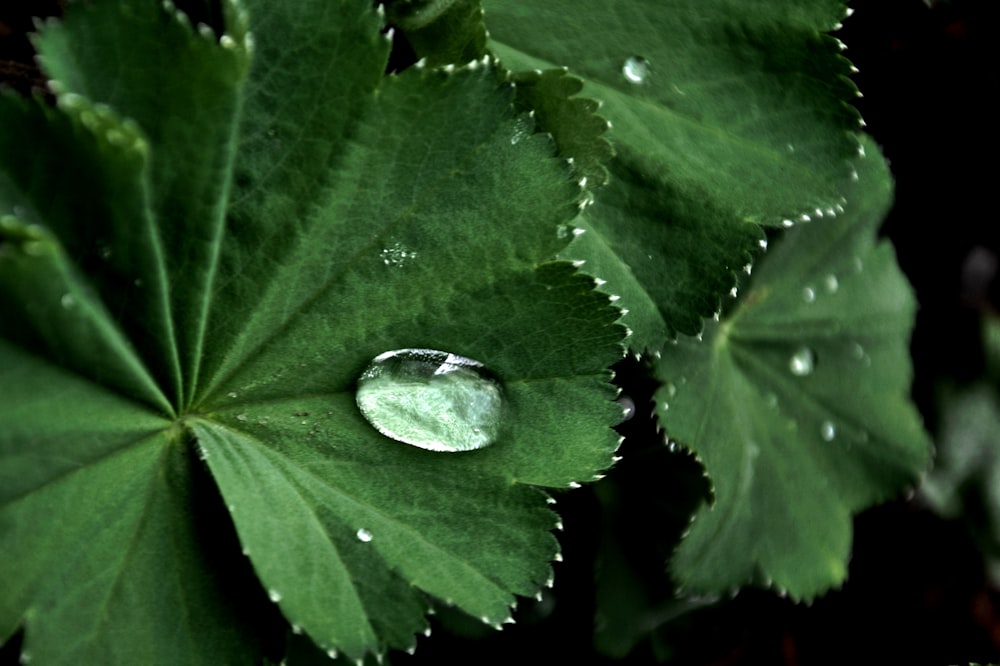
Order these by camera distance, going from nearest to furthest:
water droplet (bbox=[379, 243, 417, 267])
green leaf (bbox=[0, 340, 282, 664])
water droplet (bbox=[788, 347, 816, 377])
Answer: green leaf (bbox=[0, 340, 282, 664]) → water droplet (bbox=[379, 243, 417, 267]) → water droplet (bbox=[788, 347, 816, 377])

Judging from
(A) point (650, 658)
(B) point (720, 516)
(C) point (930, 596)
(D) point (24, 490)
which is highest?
(D) point (24, 490)

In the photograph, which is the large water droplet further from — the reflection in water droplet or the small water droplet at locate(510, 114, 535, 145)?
the reflection in water droplet

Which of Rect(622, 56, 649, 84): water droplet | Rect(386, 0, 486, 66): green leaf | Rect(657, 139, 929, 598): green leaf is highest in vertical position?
Rect(386, 0, 486, 66): green leaf

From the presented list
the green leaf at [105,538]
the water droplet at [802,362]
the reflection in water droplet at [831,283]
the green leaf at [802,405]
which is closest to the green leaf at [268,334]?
the green leaf at [105,538]

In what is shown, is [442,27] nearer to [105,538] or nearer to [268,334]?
[268,334]

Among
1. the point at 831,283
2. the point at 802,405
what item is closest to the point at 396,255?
the point at 802,405

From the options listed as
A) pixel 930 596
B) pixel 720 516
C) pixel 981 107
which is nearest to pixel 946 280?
pixel 981 107

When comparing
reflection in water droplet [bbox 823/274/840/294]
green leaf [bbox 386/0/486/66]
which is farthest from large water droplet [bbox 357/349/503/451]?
reflection in water droplet [bbox 823/274/840/294]

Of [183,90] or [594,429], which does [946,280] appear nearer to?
[594,429]

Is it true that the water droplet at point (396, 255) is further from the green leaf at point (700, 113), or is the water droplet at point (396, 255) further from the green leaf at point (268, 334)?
the green leaf at point (700, 113)
